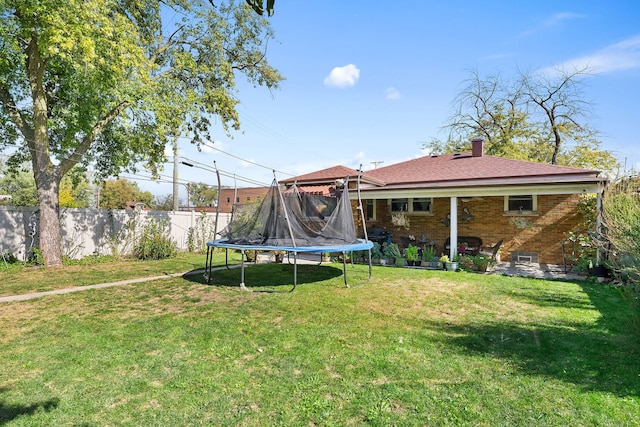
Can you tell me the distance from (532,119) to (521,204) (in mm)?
17406

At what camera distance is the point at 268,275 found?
9.48m

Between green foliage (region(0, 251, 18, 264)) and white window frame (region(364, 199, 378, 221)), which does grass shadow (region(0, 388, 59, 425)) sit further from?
white window frame (region(364, 199, 378, 221))

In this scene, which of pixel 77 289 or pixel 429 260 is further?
pixel 429 260

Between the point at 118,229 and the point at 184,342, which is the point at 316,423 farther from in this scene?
the point at 118,229

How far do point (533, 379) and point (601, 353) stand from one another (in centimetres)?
136

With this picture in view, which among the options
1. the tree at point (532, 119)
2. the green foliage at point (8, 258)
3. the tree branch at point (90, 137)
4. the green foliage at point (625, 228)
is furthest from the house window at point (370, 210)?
the tree at point (532, 119)

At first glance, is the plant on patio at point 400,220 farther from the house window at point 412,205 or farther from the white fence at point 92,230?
the white fence at point 92,230

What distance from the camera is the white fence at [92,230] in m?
10.9

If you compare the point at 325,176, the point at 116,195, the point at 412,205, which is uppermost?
the point at 116,195

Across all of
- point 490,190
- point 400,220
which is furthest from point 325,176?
point 490,190

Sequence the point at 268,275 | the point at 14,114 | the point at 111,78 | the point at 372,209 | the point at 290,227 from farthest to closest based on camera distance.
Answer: the point at 372,209 < the point at 14,114 < the point at 268,275 < the point at 111,78 < the point at 290,227

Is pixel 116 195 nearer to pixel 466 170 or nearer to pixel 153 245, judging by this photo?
pixel 153 245

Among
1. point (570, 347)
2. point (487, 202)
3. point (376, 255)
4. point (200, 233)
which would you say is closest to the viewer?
point (570, 347)

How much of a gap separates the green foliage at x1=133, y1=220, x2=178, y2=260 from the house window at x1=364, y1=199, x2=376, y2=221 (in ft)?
25.7
